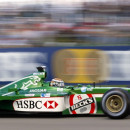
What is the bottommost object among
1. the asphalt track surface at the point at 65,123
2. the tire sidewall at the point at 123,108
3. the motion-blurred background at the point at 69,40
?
the asphalt track surface at the point at 65,123

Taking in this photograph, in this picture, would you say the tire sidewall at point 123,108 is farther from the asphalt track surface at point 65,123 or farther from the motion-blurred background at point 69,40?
the motion-blurred background at point 69,40

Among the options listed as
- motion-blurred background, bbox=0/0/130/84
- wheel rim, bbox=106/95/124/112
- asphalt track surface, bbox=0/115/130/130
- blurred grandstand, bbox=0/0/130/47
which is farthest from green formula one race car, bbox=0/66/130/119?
blurred grandstand, bbox=0/0/130/47

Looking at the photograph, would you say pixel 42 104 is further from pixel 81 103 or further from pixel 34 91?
pixel 81 103

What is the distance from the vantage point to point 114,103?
6.70 meters

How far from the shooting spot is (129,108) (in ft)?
21.3

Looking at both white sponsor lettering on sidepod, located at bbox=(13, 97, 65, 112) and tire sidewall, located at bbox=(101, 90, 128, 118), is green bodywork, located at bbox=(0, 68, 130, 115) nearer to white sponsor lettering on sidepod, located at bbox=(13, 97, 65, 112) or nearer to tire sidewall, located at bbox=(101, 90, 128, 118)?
white sponsor lettering on sidepod, located at bbox=(13, 97, 65, 112)

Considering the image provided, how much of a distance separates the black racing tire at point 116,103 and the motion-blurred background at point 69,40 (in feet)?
9.41

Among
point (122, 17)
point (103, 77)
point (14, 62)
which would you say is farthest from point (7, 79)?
point (122, 17)

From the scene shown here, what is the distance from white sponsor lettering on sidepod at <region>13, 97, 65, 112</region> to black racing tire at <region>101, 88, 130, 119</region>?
2.61ft

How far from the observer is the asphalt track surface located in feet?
18.6

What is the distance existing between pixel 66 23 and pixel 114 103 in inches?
146

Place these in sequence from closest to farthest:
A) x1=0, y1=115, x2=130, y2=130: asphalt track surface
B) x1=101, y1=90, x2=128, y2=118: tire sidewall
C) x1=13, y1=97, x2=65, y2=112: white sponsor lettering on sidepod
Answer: x1=0, y1=115, x2=130, y2=130: asphalt track surface, x1=101, y1=90, x2=128, y2=118: tire sidewall, x1=13, y1=97, x2=65, y2=112: white sponsor lettering on sidepod

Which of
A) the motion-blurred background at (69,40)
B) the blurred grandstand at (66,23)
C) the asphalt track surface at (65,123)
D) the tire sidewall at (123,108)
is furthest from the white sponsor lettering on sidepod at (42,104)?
the blurred grandstand at (66,23)

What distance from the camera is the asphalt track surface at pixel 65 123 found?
5.68 metres
